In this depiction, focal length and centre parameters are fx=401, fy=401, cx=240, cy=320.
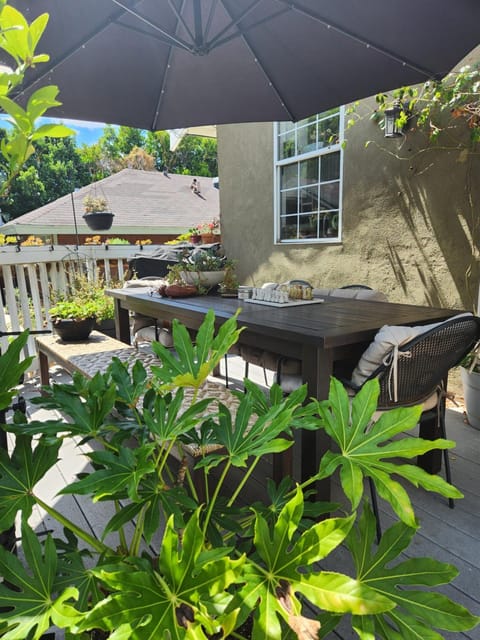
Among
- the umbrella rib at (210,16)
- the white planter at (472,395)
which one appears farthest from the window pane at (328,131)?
the white planter at (472,395)

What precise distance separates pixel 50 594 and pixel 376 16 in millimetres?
2787

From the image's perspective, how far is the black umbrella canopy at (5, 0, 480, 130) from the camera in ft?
7.10

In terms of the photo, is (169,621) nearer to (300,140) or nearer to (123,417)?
(123,417)

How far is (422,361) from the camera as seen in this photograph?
182 centimetres

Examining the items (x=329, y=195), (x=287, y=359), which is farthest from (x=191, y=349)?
(x=329, y=195)

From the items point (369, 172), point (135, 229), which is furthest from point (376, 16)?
point (135, 229)

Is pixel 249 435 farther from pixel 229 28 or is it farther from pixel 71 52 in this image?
pixel 71 52

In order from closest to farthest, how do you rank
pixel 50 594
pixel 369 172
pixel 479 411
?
1. pixel 50 594
2. pixel 479 411
3. pixel 369 172

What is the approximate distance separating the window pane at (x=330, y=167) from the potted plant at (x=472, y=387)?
7.78 ft

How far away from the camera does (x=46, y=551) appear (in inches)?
31.6

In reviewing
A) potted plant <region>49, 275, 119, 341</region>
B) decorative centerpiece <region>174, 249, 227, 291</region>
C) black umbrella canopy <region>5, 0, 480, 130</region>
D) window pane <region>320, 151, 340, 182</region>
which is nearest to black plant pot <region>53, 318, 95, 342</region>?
potted plant <region>49, 275, 119, 341</region>

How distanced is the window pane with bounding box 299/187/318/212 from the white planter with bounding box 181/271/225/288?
74.5 inches

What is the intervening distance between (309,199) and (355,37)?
2.38 metres

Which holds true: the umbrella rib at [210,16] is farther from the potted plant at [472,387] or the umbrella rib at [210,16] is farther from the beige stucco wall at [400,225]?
the potted plant at [472,387]
